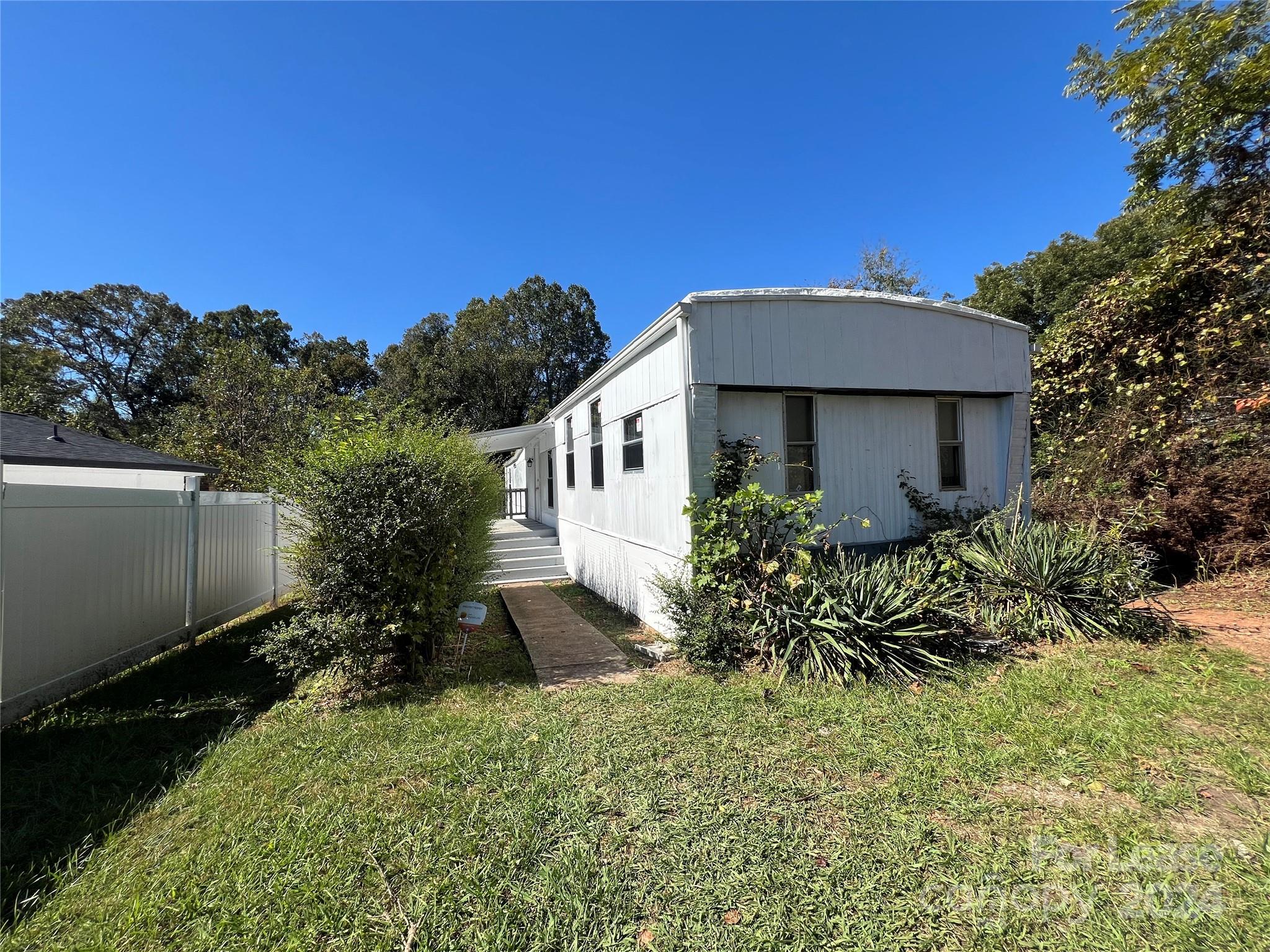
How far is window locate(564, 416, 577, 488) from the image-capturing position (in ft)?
36.5

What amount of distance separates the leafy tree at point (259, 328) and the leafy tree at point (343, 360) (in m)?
1.07

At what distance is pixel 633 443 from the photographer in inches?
287

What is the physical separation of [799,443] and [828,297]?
1.75 m

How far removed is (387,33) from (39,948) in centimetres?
874

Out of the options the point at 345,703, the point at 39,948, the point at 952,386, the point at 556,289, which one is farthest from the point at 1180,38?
the point at 556,289

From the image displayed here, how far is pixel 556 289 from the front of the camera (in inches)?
1101

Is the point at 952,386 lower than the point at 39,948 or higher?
higher

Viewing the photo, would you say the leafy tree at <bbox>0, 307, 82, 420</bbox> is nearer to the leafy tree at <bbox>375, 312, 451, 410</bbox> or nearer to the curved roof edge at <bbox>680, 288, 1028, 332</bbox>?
the leafy tree at <bbox>375, 312, 451, 410</bbox>

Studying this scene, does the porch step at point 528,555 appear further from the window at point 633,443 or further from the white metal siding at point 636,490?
the window at point 633,443

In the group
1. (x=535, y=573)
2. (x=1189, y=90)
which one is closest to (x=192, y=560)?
(x=535, y=573)

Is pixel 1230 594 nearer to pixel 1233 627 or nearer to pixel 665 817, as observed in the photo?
pixel 1233 627

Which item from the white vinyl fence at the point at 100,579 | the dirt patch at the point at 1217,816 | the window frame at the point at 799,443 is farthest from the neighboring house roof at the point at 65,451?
the dirt patch at the point at 1217,816

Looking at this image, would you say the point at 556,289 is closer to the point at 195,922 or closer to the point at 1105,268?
the point at 1105,268

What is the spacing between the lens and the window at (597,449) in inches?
349
